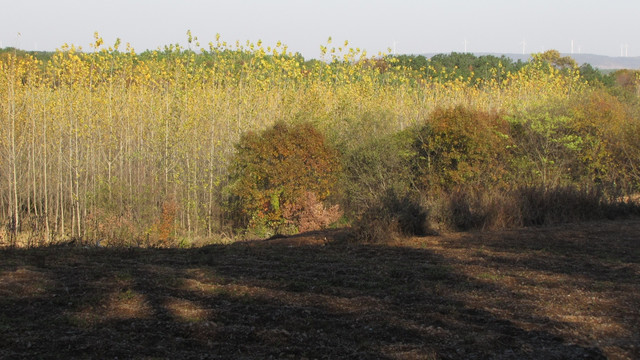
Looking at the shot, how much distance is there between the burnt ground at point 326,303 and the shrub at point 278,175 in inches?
264

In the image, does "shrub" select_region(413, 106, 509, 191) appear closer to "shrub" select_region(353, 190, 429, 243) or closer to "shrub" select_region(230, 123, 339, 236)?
"shrub" select_region(230, 123, 339, 236)

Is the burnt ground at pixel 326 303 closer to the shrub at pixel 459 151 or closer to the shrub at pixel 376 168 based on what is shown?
the shrub at pixel 459 151

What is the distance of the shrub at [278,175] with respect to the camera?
17375mm

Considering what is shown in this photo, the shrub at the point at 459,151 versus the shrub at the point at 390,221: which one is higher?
the shrub at the point at 459,151

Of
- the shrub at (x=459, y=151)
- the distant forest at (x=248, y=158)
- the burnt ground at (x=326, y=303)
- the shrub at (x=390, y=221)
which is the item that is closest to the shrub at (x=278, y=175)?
the distant forest at (x=248, y=158)

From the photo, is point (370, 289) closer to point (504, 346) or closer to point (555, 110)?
point (504, 346)

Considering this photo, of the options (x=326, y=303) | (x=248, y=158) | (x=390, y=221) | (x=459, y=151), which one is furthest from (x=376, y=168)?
(x=326, y=303)

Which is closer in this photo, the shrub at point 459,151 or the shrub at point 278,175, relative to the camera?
the shrub at point 278,175

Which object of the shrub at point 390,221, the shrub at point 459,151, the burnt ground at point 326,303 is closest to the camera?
Answer: the burnt ground at point 326,303

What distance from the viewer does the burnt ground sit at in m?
5.27

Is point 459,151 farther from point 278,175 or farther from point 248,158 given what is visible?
point 248,158

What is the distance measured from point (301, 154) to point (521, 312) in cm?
1167

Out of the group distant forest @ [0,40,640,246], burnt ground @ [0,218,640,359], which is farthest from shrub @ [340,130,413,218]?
burnt ground @ [0,218,640,359]

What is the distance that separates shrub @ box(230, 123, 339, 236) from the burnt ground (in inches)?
264
